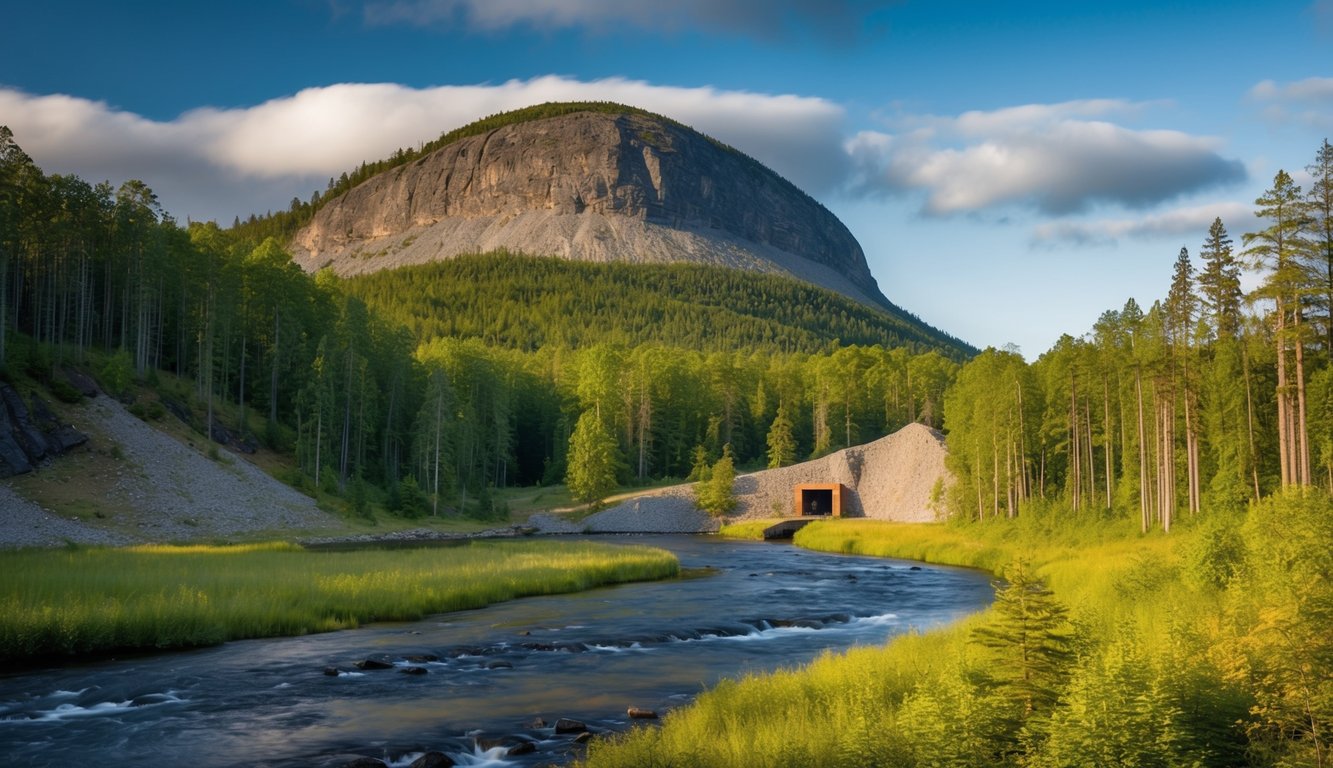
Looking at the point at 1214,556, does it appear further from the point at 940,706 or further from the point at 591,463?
the point at 591,463

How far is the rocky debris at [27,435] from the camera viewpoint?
185 ft

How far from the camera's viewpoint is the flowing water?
62.4ft

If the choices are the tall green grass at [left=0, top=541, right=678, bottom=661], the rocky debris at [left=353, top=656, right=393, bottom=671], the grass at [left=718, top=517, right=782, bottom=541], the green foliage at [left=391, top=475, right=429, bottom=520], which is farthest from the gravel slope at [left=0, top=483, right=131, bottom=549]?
the grass at [left=718, top=517, right=782, bottom=541]

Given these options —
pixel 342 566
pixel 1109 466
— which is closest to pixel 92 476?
pixel 342 566

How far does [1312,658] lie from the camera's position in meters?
14.6

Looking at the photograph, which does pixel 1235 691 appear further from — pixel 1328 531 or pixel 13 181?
pixel 13 181

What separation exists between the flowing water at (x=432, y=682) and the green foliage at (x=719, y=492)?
62693 millimetres

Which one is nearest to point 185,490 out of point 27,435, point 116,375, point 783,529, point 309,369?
point 27,435

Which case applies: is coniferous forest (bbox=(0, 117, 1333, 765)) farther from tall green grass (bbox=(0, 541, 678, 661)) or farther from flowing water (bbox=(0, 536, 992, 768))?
tall green grass (bbox=(0, 541, 678, 661))

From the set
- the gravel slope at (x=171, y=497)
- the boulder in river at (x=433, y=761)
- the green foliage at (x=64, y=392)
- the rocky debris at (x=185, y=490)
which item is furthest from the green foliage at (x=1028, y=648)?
the green foliage at (x=64, y=392)

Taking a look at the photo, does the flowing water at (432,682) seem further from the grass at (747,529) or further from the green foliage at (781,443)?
the green foliage at (781,443)

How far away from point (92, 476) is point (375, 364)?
143 feet

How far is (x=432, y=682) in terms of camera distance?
24891mm

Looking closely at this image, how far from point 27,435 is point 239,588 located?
33.5 meters
